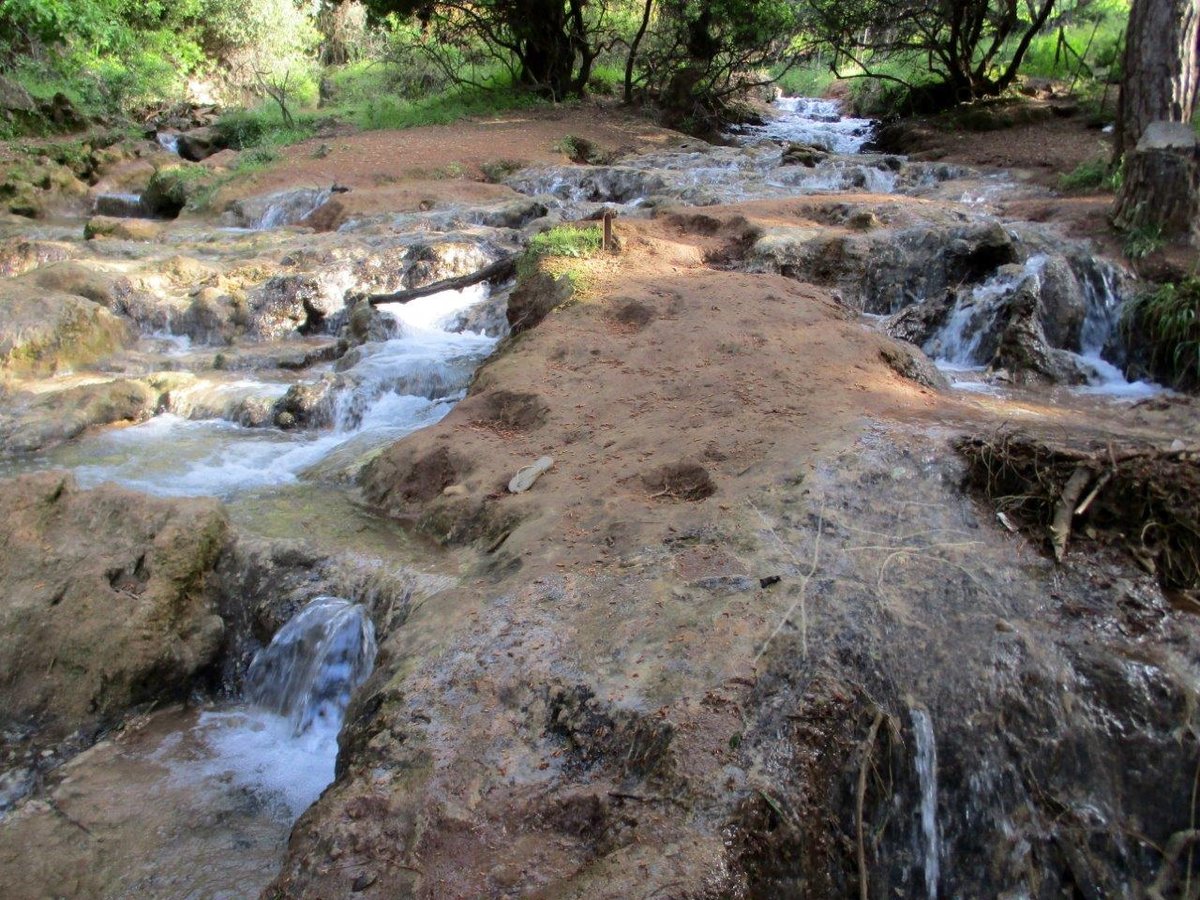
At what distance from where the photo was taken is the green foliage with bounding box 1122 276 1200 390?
272 inches

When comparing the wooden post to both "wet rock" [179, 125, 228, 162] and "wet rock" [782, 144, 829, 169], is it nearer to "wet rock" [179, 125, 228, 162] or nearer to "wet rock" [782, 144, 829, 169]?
"wet rock" [782, 144, 829, 169]

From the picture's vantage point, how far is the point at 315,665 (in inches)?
158

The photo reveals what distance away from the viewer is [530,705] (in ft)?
9.13

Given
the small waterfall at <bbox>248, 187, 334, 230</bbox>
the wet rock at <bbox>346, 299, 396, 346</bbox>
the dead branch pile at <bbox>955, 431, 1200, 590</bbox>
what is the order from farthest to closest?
the small waterfall at <bbox>248, 187, 334, 230</bbox> → the wet rock at <bbox>346, 299, 396, 346</bbox> → the dead branch pile at <bbox>955, 431, 1200, 590</bbox>

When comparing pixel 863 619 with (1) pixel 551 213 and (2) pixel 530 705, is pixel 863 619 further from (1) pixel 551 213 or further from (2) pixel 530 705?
(1) pixel 551 213

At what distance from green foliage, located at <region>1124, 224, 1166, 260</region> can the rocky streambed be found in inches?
43.4

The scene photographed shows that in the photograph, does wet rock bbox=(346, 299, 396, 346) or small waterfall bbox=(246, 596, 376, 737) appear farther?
wet rock bbox=(346, 299, 396, 346)

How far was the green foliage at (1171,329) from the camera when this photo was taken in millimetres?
→ 6910

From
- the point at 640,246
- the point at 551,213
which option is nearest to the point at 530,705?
the point at 640,246

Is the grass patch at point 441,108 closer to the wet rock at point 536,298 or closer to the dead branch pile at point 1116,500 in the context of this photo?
the wet rock at point 536,298

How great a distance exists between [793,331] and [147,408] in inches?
217

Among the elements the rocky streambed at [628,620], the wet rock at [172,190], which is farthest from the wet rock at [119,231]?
the rocky streambed at [628,620]

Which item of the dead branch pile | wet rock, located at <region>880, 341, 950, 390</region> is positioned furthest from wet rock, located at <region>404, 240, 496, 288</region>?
the dead branch pile

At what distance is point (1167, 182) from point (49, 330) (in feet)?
34.8
